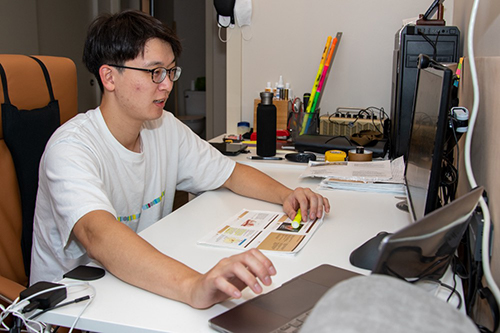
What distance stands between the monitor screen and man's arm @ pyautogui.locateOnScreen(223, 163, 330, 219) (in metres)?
0.23

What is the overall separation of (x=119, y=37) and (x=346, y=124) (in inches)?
47.5

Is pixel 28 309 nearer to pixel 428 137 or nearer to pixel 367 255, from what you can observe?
pixel 367 255

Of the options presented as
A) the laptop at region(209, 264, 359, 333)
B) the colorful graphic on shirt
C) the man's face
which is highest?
the man's face

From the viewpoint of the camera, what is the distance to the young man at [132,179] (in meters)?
0.85

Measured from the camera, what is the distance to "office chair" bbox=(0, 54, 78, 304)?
1.24 metres

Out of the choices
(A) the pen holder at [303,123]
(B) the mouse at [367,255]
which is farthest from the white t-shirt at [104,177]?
(A) the pen holder at [303,123]

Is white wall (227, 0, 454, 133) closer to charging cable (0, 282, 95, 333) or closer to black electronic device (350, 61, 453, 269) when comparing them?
black electronic device (350, 61, 453, 269)

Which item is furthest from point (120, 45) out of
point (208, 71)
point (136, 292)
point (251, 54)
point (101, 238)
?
point (208, 71)

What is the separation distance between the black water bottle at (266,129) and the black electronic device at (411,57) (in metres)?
0.47

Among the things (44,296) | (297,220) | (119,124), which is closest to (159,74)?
(119,124)

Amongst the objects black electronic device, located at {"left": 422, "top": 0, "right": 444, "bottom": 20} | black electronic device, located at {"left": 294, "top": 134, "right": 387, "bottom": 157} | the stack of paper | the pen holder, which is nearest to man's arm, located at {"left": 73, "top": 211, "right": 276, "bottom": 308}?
the stack of paper

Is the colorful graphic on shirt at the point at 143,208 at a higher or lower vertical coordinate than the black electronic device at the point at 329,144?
lower

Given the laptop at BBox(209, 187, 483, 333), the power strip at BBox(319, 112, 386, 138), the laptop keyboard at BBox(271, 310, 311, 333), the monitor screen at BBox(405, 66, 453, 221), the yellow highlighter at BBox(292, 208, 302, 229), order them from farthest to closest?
the power strip at BBox(319, 112, 386, 138) < the yellow highlighter at BBox(292, 208, 302, 229) < the monitor screen at BBox(405, 66, 453, 221) < the laptop keyboard at BBox(271, 310, 311, 333) < the laptop at BBox(209, 187, 483, 333)

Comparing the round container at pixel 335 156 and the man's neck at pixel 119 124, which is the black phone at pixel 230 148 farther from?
the man's neck at pixel 119 124
